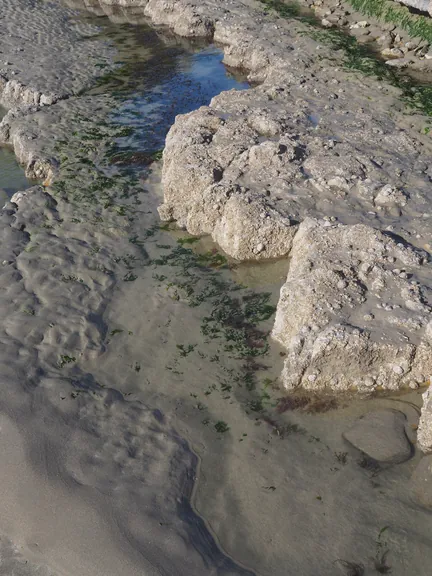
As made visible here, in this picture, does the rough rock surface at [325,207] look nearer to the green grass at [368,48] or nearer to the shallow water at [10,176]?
the green grass at [368,48]

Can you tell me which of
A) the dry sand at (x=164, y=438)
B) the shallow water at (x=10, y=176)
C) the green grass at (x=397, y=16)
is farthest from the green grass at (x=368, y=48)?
the shallow water at (x=10, y=176)

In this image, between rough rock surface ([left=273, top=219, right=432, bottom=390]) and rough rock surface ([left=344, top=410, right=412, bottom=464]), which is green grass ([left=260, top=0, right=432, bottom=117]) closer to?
rough rock surface ([left=273, top=219, right=432, bottom=390])

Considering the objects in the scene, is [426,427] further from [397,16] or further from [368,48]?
[397,16]

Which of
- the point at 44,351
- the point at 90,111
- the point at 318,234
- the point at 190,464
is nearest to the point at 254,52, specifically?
the point at 90,111

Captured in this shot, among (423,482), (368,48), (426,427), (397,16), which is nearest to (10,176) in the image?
(426,427)

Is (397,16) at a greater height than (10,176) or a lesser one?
greater

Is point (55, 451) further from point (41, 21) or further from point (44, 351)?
point (41, 21)

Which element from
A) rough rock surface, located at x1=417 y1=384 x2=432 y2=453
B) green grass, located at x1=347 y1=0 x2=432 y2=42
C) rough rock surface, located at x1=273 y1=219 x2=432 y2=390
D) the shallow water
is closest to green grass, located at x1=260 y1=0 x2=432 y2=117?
green grass, located at x1=347 y1=0 x2=432 y2=42
